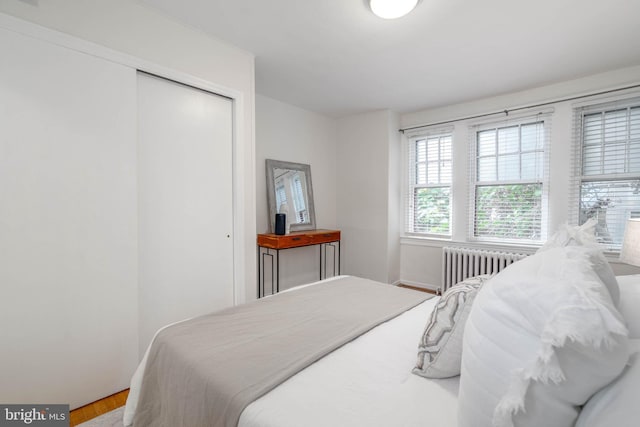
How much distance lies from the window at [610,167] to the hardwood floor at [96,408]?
14.4ft

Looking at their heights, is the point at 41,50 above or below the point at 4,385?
above

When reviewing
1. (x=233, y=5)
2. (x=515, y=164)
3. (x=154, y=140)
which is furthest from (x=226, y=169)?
(x=515, y=164)

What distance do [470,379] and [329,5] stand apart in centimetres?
222

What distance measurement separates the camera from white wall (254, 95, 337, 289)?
3592 millimetres

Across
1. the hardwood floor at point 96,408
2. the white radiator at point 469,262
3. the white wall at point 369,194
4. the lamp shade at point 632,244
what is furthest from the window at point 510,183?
the hardwood floor at point 96,408

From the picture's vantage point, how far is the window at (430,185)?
13.0 feet

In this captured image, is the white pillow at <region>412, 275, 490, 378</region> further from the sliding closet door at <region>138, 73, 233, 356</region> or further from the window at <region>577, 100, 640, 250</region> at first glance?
the window at <region>577, 100, 640, 250</region>

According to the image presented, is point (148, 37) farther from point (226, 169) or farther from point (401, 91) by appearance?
point (401, 91)

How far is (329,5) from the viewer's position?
1939 millimetres

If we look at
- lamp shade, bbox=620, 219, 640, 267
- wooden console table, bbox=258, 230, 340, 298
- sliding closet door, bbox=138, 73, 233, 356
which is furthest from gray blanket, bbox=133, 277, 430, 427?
wooden console table, bbox=258, 230, 340, 298

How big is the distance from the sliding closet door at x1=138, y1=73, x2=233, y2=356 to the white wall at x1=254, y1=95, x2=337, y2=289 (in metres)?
1.07

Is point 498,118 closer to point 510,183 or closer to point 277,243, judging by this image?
point 510,183

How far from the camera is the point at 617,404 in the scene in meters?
0.50

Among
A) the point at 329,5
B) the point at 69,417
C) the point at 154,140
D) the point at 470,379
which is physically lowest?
the point at 69,417
